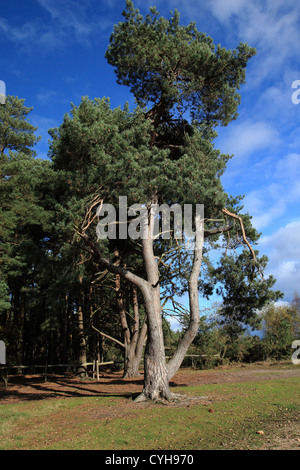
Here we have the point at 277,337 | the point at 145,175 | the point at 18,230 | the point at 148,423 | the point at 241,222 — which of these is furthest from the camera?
the point at 277,337

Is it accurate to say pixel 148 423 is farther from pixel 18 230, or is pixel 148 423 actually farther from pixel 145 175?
pixel 18 230

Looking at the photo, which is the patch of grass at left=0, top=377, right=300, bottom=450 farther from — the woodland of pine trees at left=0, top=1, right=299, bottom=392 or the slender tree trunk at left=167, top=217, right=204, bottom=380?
the woodland of pine trees at left=0, top=1, right=299, bottom=392

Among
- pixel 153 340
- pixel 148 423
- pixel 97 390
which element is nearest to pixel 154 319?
pixel 153 340

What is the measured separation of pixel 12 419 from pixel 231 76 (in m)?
11.3

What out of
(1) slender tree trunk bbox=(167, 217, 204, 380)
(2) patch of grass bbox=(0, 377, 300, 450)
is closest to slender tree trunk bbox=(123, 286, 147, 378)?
(2) patch of grass bbox=(0, 377, 300, 450)

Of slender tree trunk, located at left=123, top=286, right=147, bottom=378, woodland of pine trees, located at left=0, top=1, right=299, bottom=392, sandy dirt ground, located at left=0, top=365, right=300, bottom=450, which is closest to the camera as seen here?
sandy dirt ground, located at left=0, top=365, right=300, bottom=450

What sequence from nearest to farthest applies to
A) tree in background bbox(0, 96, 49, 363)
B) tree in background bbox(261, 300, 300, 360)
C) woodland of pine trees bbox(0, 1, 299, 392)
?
woodland of pine trees bbox(0, 1, 299, 392)
tree in background bbox(0, 96, 49, 363)
tree in background bbox(261, 300, 300, 360)

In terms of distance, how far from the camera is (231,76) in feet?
35.3

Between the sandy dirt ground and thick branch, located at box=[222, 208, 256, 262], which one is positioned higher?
thick branch, located at box=[222, 208, 256, 262]

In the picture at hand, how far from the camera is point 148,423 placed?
20.8 feet

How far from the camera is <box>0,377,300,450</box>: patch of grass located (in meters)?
5.07

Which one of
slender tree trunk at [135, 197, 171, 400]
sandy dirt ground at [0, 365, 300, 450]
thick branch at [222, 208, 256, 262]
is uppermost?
thick branch at [222, 208, 256, 262]
